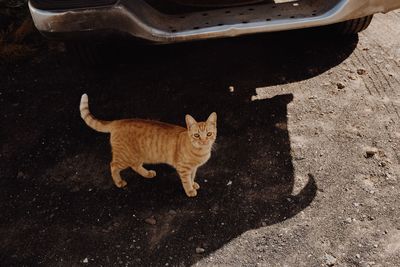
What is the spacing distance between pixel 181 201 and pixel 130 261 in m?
0.54

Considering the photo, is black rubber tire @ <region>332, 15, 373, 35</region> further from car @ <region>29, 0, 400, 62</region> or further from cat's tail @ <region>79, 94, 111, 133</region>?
cat's tail @ <region>79, 94, 111, 133</region>

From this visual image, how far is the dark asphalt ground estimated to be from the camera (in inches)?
108

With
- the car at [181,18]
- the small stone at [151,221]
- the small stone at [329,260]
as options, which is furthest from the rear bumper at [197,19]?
the small stone at [329,260]

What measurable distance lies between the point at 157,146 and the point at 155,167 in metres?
0.40

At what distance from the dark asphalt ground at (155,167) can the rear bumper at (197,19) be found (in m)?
0.86

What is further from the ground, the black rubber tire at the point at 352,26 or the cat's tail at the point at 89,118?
the black rubber tire at the point at 352,26

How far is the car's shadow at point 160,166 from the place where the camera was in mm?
2736

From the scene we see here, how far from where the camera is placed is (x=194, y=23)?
293 centimetres

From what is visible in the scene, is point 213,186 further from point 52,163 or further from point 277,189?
point 52,163

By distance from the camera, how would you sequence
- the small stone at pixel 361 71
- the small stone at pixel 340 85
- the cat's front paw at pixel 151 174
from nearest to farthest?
the cat's front paw at pixel 151 174
the small stone at pixel 340 85
the small stone at pixel 361 71

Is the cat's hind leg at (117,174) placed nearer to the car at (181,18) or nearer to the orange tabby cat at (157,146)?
the orange tabby cat at (157,146)

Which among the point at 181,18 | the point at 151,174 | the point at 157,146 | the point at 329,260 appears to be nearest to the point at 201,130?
the point at 157,146

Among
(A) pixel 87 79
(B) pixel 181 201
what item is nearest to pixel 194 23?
(B) pixel 181 201

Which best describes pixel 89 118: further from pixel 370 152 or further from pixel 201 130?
pixel 370 152
